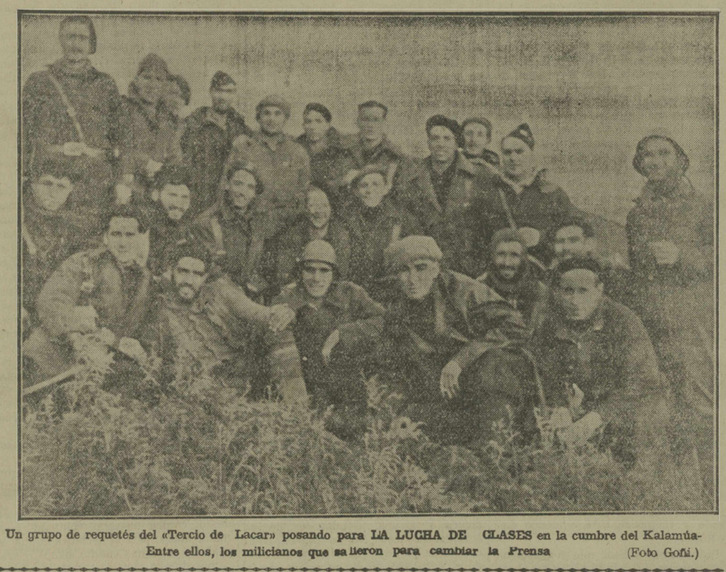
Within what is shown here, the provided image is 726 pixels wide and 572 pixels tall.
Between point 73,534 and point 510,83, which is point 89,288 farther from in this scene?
point 510,83

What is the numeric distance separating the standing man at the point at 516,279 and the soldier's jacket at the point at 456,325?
51 mm

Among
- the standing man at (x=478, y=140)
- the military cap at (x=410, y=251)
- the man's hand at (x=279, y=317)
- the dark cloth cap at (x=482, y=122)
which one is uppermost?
the dark cloth cap at (x=482, y=122)

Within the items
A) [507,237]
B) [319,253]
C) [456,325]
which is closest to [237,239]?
[319,253]

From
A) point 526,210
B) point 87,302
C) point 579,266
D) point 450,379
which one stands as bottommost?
point 450,379

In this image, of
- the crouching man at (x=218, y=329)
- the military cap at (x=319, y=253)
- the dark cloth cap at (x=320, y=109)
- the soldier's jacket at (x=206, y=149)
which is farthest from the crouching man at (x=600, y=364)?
the soldier's jacket at (x=206, y=149)

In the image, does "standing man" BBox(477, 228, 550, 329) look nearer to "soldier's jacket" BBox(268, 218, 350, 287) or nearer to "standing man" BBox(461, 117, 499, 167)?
"standing man" BBox(461, 117, 499, 167)

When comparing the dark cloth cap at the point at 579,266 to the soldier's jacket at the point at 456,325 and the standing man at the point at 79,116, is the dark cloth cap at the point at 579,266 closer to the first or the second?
the soldier's jacket at the point at 456,325

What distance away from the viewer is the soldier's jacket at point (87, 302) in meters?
6.96

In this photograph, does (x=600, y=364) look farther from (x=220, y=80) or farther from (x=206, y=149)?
(x=220, y=80)

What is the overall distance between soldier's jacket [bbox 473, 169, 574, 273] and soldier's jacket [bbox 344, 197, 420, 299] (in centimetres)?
44

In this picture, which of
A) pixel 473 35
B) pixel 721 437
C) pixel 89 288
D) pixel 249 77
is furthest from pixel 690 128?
pixel 89 288

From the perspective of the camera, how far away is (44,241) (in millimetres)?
7020

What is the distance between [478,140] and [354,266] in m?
1.15

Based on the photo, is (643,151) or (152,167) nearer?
(152,167)
